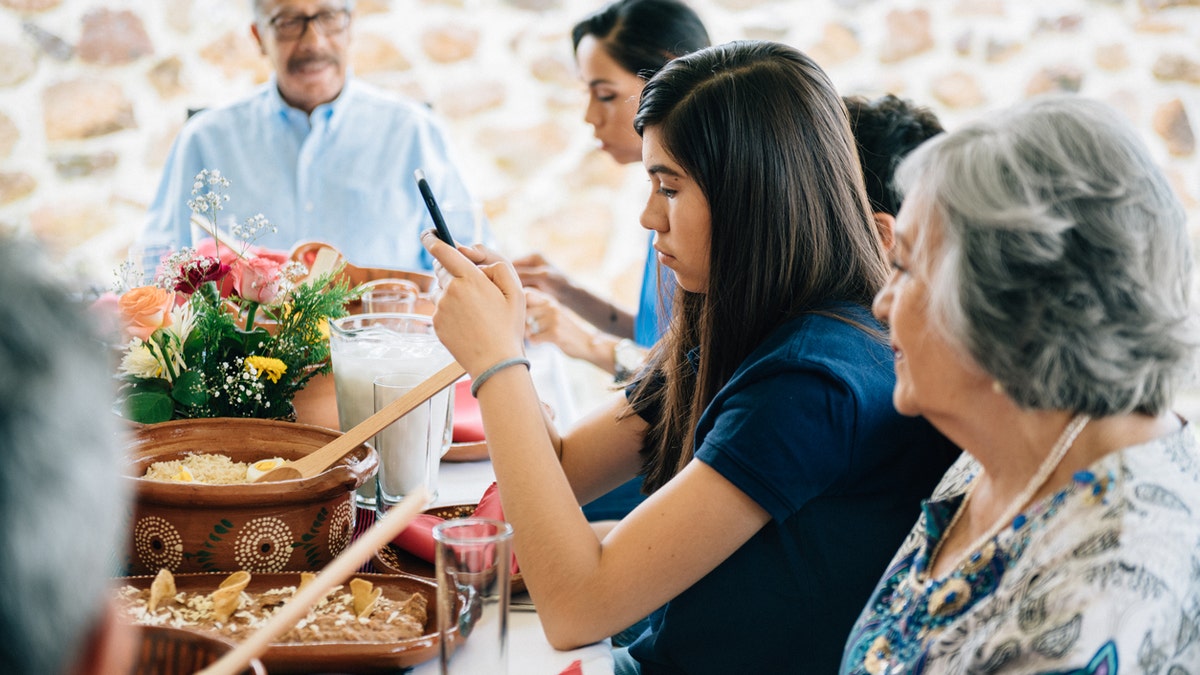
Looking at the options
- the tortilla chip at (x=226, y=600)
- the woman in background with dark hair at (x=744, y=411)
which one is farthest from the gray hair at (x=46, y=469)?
the woman in background with dark hair at (x=744, y=411)

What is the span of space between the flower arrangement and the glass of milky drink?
2.7 inches

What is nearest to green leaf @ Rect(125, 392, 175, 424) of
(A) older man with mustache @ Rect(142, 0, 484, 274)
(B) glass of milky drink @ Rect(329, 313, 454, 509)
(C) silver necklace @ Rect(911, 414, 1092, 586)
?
(B) glass of milky drink @ Rect(329, 313, 454, 509)

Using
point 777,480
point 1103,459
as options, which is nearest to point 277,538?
point 777,480

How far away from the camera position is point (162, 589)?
103 centimetres

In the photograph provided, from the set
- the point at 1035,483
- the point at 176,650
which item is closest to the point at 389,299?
the point at 176,650

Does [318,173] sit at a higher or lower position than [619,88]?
lower

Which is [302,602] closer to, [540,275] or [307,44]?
[540,275]

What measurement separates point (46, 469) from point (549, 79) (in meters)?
3.49

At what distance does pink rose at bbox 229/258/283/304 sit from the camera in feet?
4.80

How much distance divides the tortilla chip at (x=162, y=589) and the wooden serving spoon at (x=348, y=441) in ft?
0.50

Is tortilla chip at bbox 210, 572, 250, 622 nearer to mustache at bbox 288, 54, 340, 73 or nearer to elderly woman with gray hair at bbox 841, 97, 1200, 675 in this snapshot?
elderly woman with gray hair at bbox 841, 97, 1200, 675

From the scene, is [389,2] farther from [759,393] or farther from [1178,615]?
[1178,615]

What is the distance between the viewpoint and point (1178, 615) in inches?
30.1

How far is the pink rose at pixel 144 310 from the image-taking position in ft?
4.43
